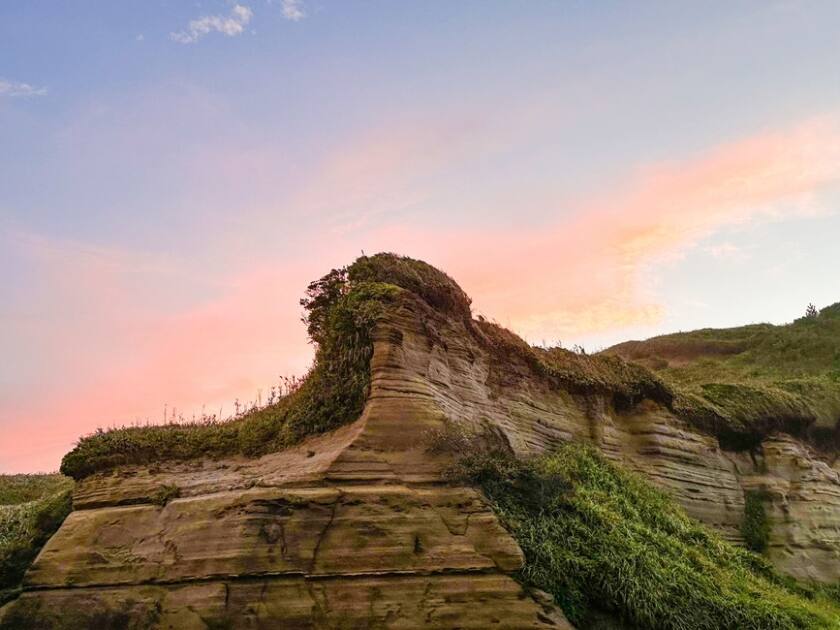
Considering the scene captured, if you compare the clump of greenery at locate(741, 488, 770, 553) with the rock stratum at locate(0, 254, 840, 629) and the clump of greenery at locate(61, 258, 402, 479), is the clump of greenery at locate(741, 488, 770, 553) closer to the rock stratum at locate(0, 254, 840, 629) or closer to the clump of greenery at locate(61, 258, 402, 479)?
the rock stratum at locate(0, 254, 840, 629)

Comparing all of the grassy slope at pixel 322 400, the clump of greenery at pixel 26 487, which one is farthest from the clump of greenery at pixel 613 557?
the clump of greenery at pixel 26 487

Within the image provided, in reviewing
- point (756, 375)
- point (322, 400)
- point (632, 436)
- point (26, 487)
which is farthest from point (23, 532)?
point (756, 375)

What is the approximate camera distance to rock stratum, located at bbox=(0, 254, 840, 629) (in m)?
8.45

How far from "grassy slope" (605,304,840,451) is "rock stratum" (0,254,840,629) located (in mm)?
9652

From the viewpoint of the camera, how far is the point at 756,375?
88.1 feet

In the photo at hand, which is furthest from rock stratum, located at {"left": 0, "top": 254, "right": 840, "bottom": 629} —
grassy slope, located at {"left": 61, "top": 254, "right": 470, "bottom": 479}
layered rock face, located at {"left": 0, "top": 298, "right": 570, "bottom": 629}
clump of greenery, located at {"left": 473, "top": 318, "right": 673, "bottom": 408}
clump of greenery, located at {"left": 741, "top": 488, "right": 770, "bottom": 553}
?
clump of greenery, located at {"left": 741, "top": 488, "right": 770, "bottom": 553}

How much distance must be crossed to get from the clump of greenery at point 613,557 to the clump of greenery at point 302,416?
2.44m

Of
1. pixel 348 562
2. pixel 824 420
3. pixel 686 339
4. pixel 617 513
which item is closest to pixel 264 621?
pixel 348 562

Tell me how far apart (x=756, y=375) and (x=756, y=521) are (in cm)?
1121

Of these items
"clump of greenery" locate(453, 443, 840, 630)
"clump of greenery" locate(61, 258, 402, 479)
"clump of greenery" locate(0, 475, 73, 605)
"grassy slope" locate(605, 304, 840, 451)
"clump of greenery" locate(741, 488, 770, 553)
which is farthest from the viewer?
"grassy slope" locate(605, 304, 840, 451)

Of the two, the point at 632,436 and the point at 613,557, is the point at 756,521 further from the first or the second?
the point at 613,557

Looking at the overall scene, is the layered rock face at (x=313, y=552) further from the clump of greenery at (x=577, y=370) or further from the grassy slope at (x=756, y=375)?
the grassy slope at (x=756, y=375)

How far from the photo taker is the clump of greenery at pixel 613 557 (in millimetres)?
9508

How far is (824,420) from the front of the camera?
67.8 ft
